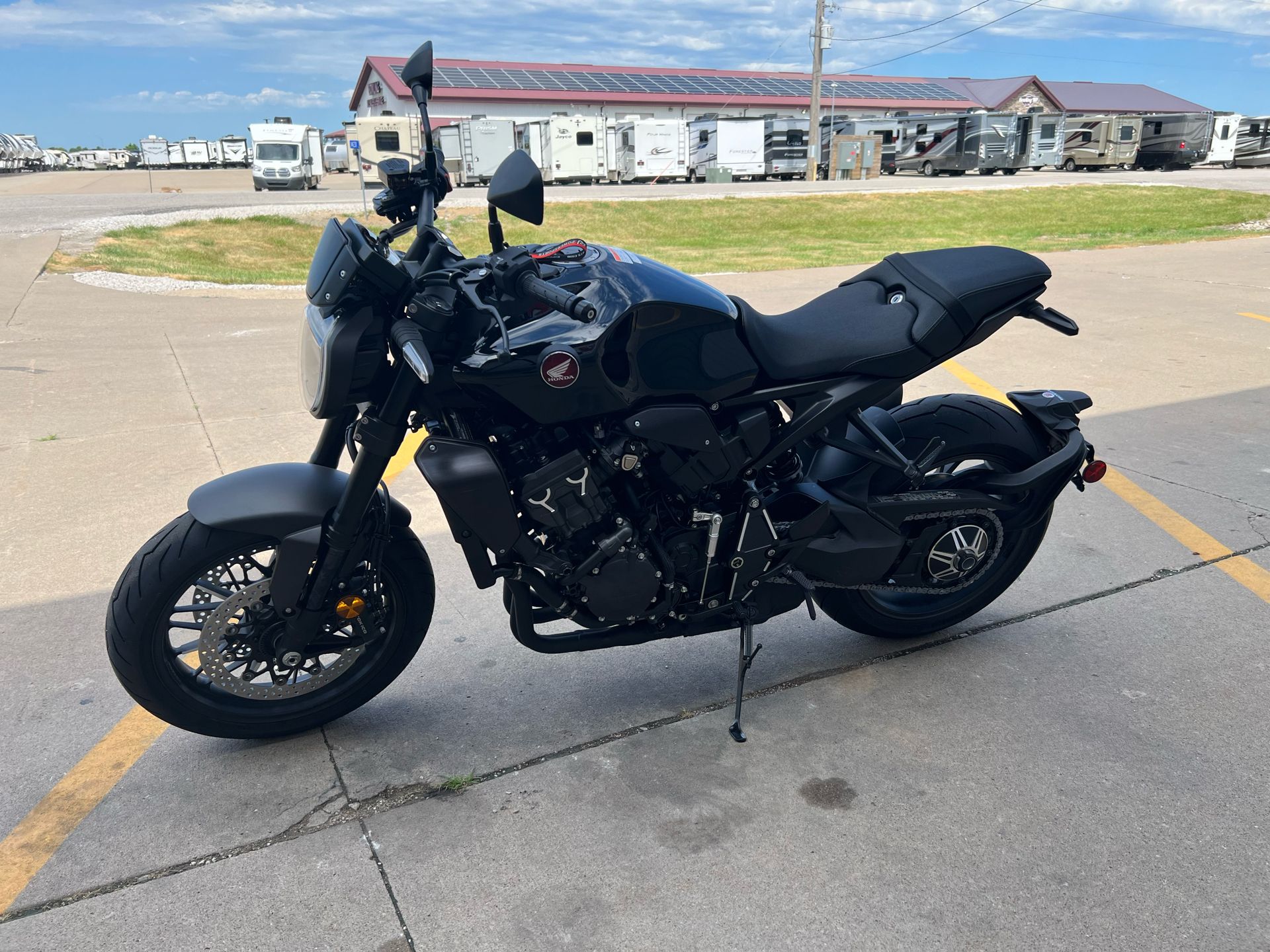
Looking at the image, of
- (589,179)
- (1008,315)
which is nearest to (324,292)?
(1008,315)

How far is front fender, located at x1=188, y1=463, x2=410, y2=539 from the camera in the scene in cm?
257

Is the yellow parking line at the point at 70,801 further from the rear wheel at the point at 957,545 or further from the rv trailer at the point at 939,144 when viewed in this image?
the rv trailer at the point at 939,144

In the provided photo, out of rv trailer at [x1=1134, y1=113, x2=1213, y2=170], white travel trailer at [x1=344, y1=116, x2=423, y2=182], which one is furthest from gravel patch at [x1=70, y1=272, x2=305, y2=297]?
rv trailer at [x1=1134, y1=113, x2=1213, y2=170]

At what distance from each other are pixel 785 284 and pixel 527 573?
8871 mm

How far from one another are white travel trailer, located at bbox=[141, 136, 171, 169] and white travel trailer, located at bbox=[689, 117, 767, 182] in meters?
38.0

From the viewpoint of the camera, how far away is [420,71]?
2.48 metres

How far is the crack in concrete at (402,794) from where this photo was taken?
7.52ft

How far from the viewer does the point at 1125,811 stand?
255cm

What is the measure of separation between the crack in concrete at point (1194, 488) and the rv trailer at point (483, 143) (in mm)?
29546

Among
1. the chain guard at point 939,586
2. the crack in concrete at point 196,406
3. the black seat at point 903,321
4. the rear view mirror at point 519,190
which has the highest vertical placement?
the rear view mirror at point 519,190

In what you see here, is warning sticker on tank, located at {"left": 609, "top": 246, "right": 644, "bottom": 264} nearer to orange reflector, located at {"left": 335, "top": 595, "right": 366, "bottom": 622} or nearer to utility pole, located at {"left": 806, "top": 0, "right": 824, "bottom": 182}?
orange reflector, located at {"left": 335, "top": 595, "right": 366, "bottom": 622}

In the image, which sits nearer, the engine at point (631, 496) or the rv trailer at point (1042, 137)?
the engine at point (631, 496)

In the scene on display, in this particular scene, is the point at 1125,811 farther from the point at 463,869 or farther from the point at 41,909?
the point at 41,909

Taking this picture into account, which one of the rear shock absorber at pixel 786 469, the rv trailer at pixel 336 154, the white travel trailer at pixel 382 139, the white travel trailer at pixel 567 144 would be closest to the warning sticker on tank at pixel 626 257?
the white travel trailer at pixel 382 139
